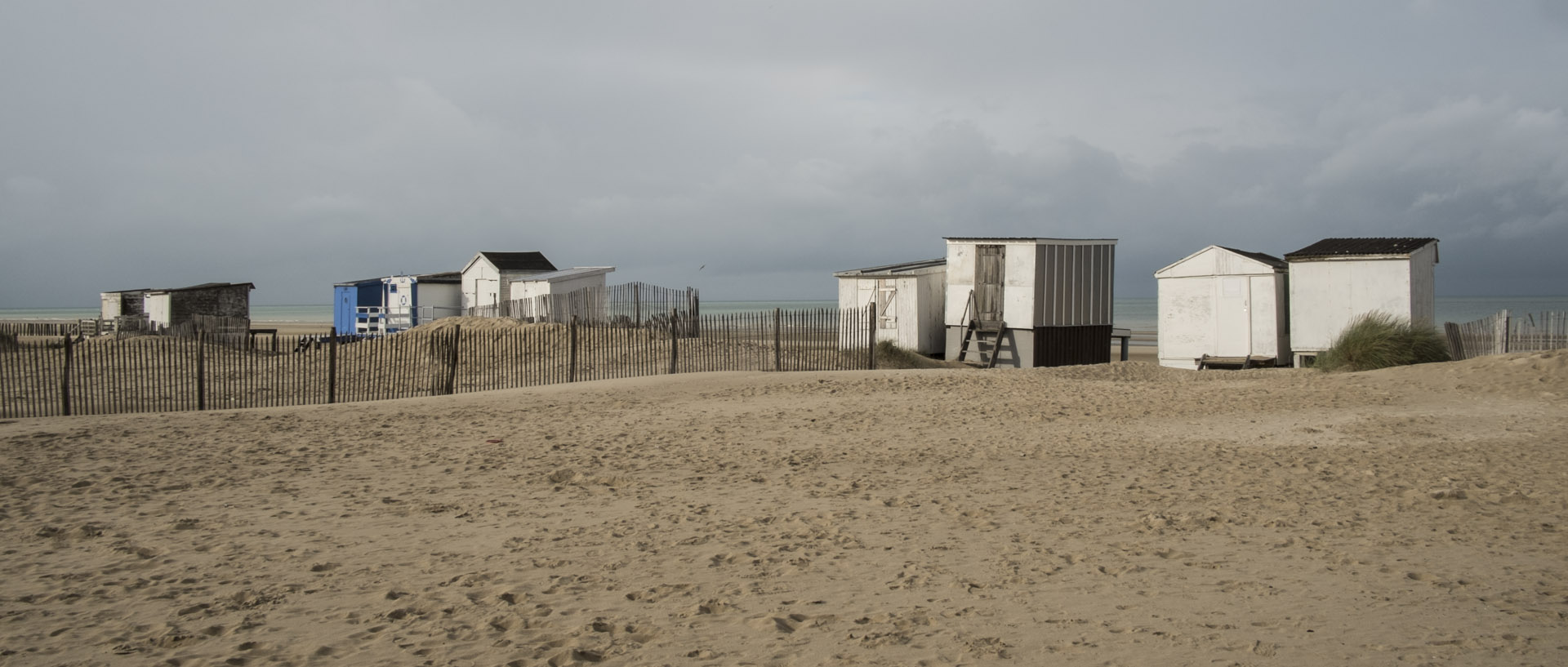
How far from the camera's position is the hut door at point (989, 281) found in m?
24.9

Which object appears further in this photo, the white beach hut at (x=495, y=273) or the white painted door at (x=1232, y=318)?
the white beach hut at (x=495, y=273)

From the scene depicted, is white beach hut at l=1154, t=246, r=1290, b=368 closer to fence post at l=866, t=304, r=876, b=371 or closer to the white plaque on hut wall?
the white plaque on hut wall

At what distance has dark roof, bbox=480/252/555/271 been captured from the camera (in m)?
35.1

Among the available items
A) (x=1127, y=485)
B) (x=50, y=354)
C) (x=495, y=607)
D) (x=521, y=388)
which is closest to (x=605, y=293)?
(x=521, y=388)

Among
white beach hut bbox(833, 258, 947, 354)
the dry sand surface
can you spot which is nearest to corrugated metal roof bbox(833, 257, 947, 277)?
white beach hut bbox(833, 258, 947, 354)

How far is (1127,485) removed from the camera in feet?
27.3

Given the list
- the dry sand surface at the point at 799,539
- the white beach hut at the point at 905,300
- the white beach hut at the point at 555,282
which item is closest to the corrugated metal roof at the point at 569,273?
the white beach hut at the point at 555,282

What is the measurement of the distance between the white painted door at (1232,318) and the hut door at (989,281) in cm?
514

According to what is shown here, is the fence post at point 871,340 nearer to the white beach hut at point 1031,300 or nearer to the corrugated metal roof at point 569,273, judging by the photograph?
the white beach hut at point 1031,300

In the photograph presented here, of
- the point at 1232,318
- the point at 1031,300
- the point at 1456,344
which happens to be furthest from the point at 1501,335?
the point at 1031,300

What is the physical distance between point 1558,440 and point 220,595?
12019 millimetres

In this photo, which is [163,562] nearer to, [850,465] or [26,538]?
[26,538]

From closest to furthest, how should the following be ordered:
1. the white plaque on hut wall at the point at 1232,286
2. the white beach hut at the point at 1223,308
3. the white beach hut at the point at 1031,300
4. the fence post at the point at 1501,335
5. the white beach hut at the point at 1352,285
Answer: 1. the fence post at the point at 1501,335
2. the white beach hut at the point at 1352,285
3. the white beach hut at the point at 1223,308
4. the white plaque on hut wall at the point at 1232,286
5. the white beach hut at the point at 1031,300

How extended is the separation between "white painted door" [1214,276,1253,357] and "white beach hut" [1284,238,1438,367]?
1.11 metres
